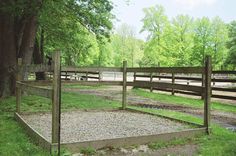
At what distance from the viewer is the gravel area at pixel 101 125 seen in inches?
257

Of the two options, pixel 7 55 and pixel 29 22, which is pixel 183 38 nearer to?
pixel 29 22

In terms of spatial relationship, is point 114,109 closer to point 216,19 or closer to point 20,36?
point 20,36

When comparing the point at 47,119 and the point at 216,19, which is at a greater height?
the point at 216,19

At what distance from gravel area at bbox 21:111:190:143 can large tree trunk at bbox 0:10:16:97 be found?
15.6 ft

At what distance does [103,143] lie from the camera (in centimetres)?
563

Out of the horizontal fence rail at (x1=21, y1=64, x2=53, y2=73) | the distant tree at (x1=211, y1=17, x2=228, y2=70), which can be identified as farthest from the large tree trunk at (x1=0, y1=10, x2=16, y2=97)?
the distant tree at (x1=211, y1=17, x2=228, y2=70)

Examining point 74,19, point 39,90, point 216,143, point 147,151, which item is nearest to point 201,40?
point 74,19

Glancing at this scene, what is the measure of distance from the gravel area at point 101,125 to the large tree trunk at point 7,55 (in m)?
4.75

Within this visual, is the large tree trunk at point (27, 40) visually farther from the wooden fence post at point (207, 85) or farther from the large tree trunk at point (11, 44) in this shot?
the wooden fence post at point (207, 85)

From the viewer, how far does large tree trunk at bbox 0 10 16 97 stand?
43.4 feet

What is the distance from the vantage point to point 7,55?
13258mm

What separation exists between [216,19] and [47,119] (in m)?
45.2

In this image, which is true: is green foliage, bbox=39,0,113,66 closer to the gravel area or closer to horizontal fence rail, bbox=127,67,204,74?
horizontal fence rail, bbox=127,67,204,74

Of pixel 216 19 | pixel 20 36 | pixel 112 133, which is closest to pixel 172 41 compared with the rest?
pixel 216 19
